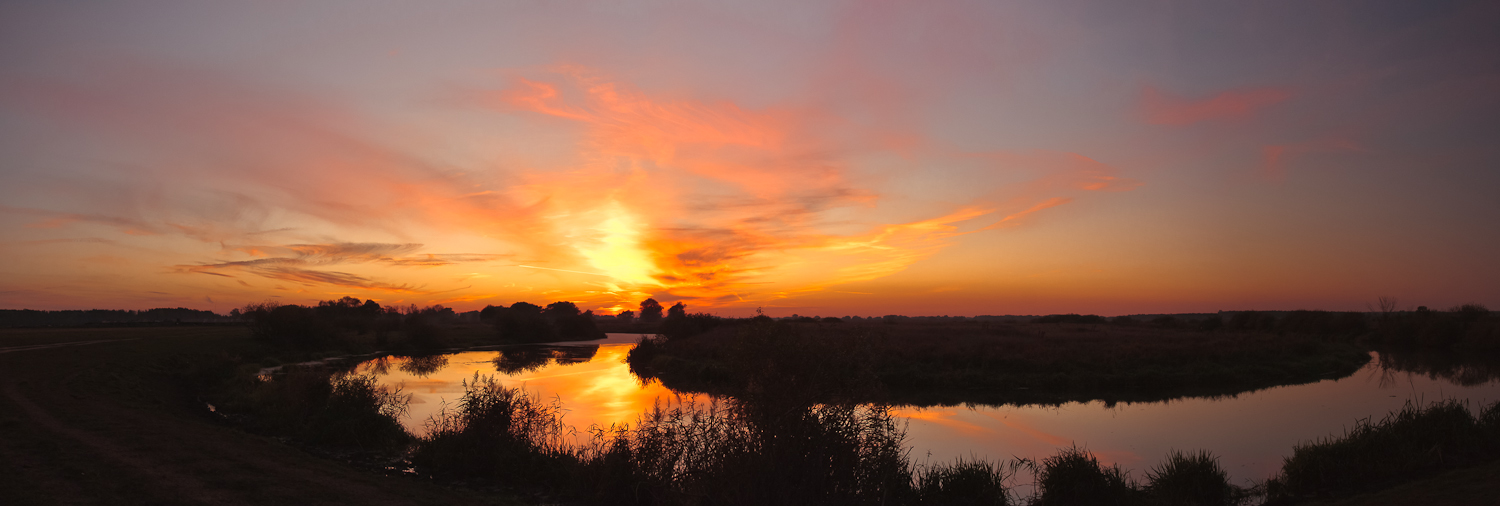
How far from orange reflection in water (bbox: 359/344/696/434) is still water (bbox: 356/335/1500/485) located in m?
0.05

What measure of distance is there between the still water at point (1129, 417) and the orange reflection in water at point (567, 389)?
0.05 metres

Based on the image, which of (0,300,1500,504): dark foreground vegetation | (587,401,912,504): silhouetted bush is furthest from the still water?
(587,401,912,504): silhouetted bush

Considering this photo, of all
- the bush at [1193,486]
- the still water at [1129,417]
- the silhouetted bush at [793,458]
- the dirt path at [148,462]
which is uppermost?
the silhouetted bush at [793,458]

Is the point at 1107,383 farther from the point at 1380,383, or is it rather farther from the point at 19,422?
→ the point at 19,422

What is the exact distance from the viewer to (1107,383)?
2534 centimetres

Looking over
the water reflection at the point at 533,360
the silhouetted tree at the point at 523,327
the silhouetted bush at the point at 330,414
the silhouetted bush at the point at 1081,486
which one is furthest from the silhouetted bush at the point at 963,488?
the silhouetted tree at the point at 523,327

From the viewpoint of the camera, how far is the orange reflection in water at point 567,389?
62.3ft

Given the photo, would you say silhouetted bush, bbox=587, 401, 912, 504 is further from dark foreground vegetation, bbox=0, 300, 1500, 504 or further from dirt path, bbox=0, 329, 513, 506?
dirt path, bbox=0, 329, 513, 506

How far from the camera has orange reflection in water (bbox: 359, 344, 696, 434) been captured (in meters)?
19.0

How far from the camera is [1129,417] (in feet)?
62.5

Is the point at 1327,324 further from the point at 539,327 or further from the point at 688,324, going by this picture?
the point at 539,327

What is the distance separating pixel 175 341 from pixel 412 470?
34970 mm

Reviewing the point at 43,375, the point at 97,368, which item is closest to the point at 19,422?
the point at 43,375

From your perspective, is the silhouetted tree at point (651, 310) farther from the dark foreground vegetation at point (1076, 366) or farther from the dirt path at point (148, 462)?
the dirt path at point (148, 462)
